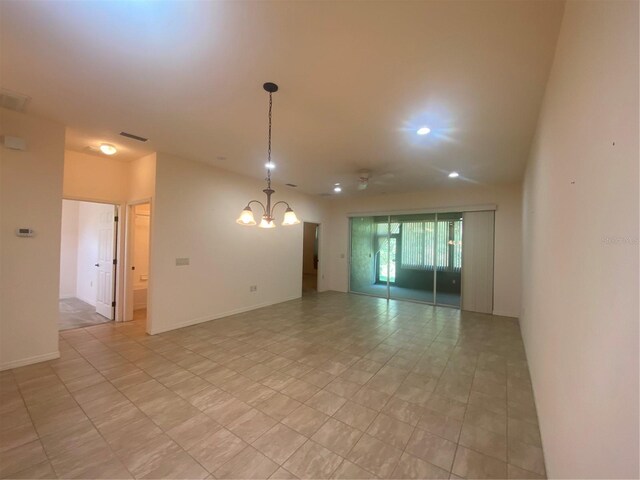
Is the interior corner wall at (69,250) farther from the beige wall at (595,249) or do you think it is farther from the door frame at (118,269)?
the beige wall at (595,249)

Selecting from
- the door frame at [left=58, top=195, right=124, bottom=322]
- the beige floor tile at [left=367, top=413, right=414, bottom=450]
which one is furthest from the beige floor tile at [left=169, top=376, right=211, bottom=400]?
the door frame at [left=58, top=195, right=124, bottom=322]

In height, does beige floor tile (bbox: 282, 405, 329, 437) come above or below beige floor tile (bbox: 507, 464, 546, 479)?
below

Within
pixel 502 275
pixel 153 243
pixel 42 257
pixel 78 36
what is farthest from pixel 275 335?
pixel 502 275

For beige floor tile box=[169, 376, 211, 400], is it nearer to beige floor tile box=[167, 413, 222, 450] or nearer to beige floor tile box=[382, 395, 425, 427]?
beige floor tile box=[167, 413, 222, 450]

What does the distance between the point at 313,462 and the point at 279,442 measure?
1.03 ft

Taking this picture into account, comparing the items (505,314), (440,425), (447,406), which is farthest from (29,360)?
(505,314)

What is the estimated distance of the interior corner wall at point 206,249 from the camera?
423 centimetres

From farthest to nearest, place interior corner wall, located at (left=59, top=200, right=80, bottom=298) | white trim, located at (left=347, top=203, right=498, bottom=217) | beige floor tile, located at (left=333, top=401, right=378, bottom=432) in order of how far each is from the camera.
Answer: interior corner wall, located at (left=59, top=200, right=80, bottom=298)
white trim, located at (left=347, top=203, right=498, bottom=217)
beige floor tile, located at (left=333, top=401, right=378, bottom=432)

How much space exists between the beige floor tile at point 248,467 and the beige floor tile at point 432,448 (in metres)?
1.00

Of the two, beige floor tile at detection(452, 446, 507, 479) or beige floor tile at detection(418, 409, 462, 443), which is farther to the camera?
beige floor tile at detection(418, 409, 462, 443)

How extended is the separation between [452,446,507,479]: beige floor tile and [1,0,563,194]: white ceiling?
2868 millimetres

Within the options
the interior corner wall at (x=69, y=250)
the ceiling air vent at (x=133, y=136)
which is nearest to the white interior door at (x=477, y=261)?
the ceiling air vent at (x=133, y=136)

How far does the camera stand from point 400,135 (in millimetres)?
3285

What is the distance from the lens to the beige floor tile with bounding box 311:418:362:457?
1923mm
